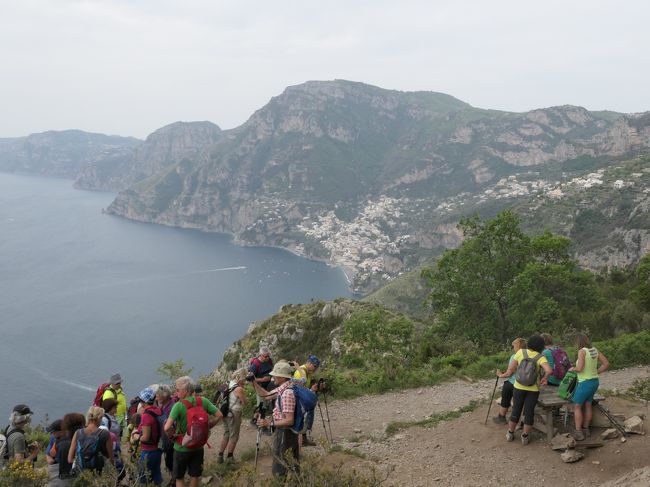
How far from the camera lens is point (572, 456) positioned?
6984mm

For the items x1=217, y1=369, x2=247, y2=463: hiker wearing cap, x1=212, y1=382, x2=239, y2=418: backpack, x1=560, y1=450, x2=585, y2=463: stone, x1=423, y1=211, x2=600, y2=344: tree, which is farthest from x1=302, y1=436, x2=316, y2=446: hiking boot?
x1=423, y1=211, x2=600, y2=344: tree

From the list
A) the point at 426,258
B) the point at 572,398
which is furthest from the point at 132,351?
the point at 426,258

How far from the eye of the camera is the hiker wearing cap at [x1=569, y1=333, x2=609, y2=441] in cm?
717

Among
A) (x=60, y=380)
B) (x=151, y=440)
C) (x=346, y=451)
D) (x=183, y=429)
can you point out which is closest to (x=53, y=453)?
(x=151, y=440)

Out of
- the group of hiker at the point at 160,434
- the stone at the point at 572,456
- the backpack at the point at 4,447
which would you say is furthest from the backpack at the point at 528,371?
the backpack at the point at 4,447

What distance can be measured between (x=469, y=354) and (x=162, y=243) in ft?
643

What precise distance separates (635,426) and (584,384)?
46.0 inches

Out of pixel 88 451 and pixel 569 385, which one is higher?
pixel 569 385

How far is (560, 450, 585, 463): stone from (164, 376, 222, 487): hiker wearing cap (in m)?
5.31

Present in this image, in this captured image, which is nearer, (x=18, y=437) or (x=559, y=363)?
(x=18, y=437)

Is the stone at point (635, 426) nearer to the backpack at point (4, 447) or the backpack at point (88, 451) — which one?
→ the backpack at point (88, 451)

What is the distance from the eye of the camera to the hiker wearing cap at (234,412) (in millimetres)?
8281

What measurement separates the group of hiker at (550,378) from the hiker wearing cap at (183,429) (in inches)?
195

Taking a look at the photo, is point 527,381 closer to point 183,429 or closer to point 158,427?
point 183,429
